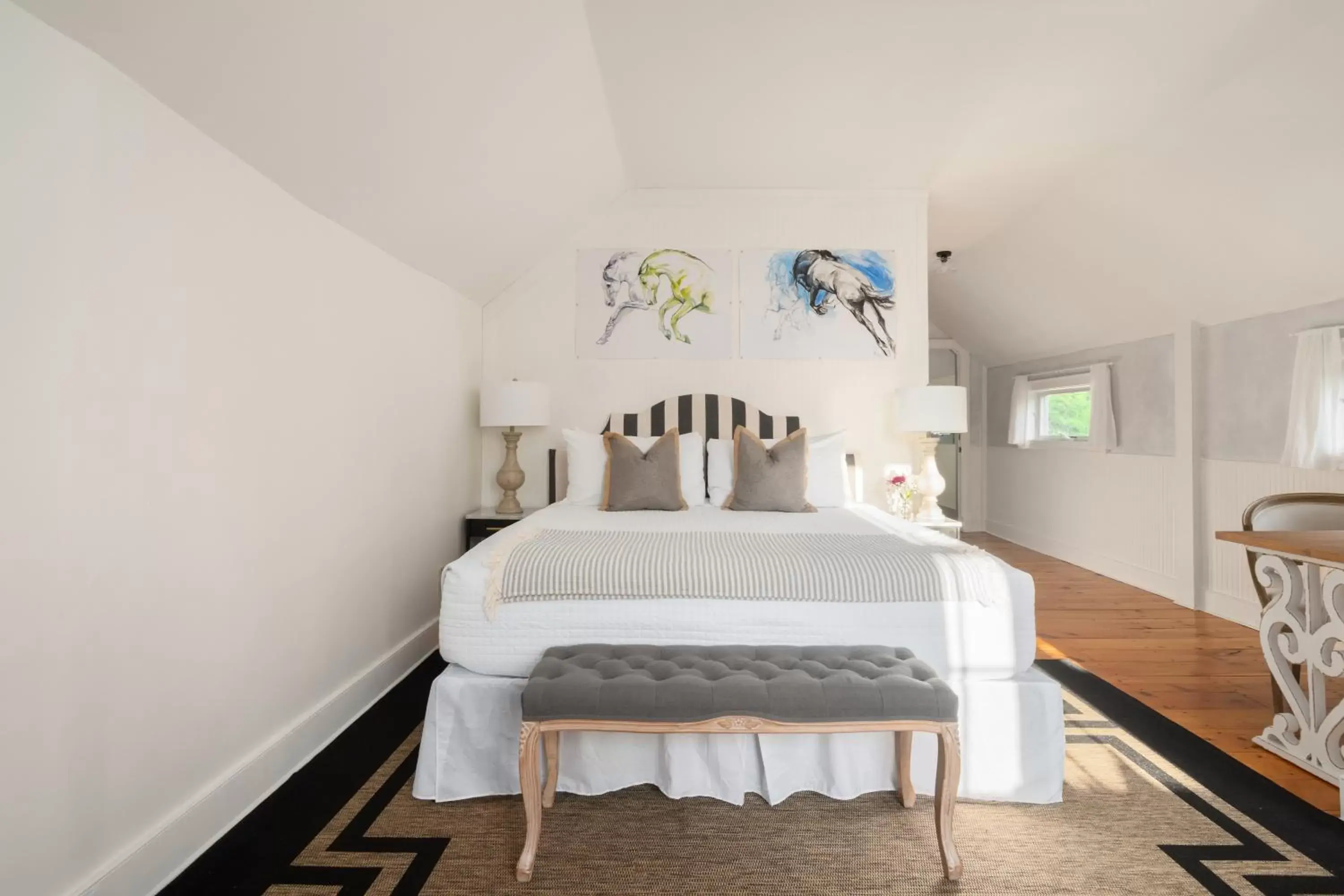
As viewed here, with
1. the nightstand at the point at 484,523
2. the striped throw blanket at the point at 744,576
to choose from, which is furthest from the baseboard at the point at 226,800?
the nightstand at the point at 484,523

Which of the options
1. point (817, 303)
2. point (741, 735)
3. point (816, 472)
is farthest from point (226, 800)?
point (817, 303)

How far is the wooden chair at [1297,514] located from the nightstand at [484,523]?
3.32 m

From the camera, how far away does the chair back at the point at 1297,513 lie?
2.38m

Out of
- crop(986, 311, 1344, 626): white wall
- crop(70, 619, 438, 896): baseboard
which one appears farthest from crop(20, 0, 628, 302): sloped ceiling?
crop(986, 311, 1344, 626): white wall

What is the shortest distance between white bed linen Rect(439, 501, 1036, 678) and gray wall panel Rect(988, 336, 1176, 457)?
3310 mm

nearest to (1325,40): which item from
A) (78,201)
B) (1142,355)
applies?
(1142,355)

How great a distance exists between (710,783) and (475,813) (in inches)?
27.6

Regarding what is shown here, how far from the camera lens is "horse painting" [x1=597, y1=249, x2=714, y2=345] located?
399 cm

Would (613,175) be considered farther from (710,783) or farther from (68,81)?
(710,783)

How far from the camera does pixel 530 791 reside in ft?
5.18

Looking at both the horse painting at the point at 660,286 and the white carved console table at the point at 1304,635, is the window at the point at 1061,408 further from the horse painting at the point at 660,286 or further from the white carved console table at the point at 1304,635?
the horse painting at the point at 660,286

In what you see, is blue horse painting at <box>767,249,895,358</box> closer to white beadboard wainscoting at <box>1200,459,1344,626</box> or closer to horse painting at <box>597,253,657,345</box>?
horse painting at <box>597,253,657,345</box>

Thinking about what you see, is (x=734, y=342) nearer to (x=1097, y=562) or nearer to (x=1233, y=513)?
(x=1233, y=513)

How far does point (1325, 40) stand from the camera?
230cm
